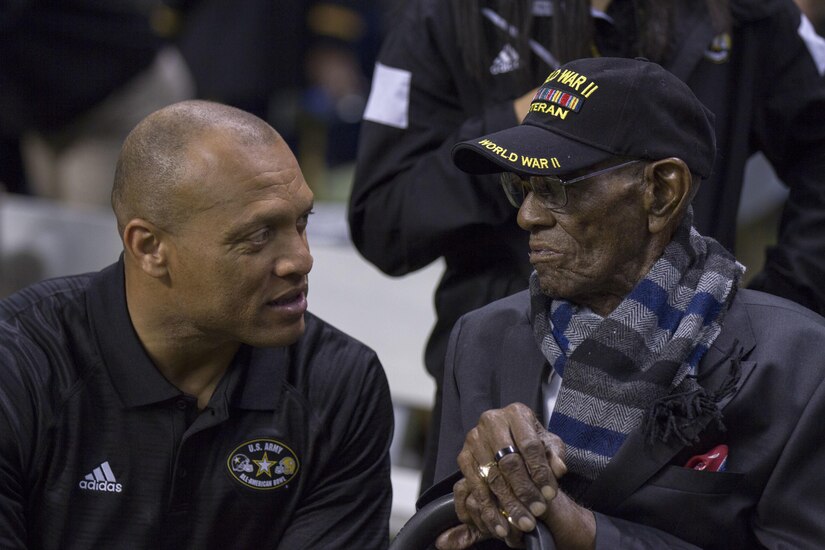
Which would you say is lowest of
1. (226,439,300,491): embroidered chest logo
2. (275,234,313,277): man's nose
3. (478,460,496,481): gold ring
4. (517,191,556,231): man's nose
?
(226,439,300,491): embroidered chest logo

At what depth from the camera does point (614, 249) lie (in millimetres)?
2746

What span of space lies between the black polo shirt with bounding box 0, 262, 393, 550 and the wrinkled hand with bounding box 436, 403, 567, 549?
69cm

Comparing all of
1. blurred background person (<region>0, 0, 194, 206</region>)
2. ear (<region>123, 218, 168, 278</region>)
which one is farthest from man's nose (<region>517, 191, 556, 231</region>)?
blurred background person (<region>0, 0, 194, 206</region>)

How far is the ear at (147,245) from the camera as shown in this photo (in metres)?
3.00

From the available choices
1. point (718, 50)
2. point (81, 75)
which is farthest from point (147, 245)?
point (81, 75)

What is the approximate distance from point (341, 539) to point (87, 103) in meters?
3.36

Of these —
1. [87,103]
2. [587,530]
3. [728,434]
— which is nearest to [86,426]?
[587,530]

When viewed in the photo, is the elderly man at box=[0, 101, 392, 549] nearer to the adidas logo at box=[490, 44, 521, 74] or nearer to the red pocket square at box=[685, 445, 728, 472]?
the adidas logo at box=[490, 44, 521, 74]

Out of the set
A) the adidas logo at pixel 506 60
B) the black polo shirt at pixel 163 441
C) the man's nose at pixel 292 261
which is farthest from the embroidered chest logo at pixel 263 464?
the adidas logo at pixel 506 60

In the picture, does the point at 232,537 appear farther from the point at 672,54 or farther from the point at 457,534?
the point at 672,54

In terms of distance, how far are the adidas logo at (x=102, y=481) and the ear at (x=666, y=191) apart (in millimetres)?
1252

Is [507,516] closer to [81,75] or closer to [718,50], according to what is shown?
[718,50]

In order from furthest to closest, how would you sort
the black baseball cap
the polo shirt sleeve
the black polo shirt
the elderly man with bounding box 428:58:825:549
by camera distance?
1. the black polo shirt
2. the polo shirt sleeve
3. the black baseball cap
4. the elderly man with bounding box 428:58:825:549

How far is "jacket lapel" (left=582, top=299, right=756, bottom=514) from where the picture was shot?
2613mm
